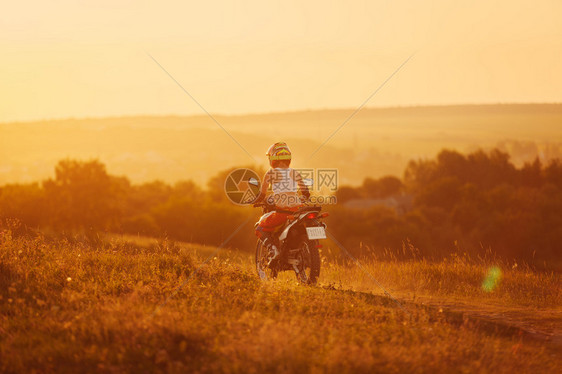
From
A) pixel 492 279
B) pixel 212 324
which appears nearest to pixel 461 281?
pixel 492 279

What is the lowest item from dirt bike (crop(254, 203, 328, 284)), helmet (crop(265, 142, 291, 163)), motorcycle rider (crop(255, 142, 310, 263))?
dirt bike (crop(254, 203, 328, 284))

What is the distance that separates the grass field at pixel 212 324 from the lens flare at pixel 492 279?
0.72 meters

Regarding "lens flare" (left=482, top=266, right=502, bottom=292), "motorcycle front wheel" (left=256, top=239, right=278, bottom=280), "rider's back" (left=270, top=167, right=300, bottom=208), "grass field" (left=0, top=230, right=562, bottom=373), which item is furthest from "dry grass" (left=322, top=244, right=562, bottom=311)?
"rider's back" (left=270, top=167, right=300, bottom=208)

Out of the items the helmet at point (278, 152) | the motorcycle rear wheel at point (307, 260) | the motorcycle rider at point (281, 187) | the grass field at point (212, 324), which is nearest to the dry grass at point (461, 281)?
the grass field at point (212, 324)

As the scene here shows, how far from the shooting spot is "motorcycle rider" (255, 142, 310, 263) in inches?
436

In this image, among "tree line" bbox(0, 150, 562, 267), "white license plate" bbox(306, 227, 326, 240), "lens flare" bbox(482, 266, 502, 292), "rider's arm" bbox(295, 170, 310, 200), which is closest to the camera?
"white license plate" bbox(306, 227, 326, 240)

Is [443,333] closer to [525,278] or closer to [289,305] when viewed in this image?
[289,305]

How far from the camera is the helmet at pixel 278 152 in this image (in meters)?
11.1

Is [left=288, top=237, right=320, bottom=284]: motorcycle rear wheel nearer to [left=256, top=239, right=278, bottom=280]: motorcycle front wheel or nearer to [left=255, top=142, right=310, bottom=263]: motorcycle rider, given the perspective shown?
[left=255, top=142, right=310, bottom=263]: motorcycle rider

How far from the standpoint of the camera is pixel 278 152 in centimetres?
1108

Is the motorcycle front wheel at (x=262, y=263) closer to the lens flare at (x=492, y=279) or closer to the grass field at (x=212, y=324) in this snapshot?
the grass field at (x=212, y=324)

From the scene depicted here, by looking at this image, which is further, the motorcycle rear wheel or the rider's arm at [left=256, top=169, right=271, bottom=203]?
the rider's arm at [left=256, top=169, right=271, bottom=203]

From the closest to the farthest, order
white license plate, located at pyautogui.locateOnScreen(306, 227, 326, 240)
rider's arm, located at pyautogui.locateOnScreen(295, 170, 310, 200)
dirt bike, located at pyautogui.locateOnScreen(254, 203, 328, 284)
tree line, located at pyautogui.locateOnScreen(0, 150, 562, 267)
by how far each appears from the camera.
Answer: white license plate, located at pyautogui.locateOnScreen(306, 227, 326, 240)
dirt bike, located at pyautogui.locateOnScreen(254, 203, 328, 284)
rider's arm, located at pyautogui.locateOnScreen(295, 170, 310, 200)
tree line, located at pyautogui.locateOnScreen(0, 150, 562, 267)

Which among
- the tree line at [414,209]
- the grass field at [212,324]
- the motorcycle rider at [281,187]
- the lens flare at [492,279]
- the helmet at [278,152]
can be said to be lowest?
the grass field at [212,324]
